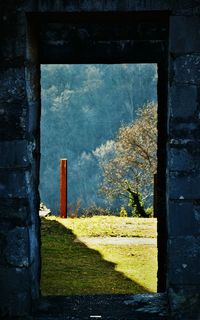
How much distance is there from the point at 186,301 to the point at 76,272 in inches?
114

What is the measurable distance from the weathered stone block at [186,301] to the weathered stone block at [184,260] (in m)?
0.05

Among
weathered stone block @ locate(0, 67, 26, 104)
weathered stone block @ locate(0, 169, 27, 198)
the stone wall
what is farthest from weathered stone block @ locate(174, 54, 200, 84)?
weathered stone block @ locate(0, 169, 27, 198)

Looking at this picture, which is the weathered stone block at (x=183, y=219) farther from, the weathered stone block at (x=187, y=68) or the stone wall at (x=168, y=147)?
the weathered stone block at (x=187, y=68)

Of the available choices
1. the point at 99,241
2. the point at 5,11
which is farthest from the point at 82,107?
the point at 5,11

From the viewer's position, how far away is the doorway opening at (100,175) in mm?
6879

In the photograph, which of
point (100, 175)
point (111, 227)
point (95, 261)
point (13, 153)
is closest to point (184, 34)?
point (13, 153)

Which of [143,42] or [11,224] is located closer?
[11,224]

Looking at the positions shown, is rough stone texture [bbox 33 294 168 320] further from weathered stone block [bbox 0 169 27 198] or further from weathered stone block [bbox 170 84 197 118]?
weathered stone block [bbox 170 84 197 118]

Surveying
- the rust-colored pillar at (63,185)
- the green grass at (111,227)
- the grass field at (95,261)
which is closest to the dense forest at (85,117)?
the rust-colored pillar at (63,185)

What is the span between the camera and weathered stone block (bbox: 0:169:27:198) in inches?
156

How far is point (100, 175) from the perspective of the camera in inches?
2186

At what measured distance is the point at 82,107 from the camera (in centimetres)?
6269

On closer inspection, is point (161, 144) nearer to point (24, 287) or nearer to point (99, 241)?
point (24, 287)

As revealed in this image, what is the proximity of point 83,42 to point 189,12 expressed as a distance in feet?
4.15
